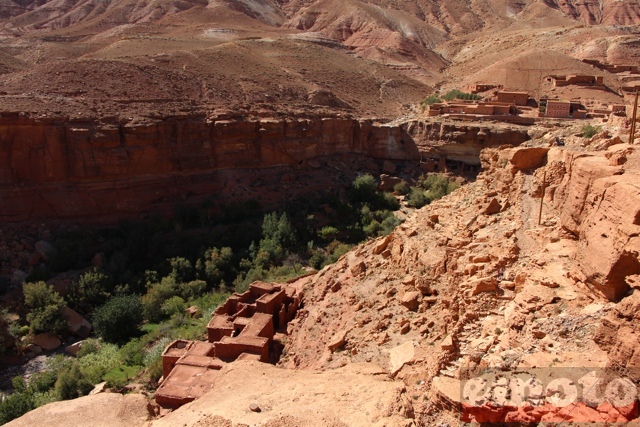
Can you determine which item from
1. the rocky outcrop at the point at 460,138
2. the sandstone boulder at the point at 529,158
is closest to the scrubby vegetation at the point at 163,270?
the rocky outcrop at the point at 460,138

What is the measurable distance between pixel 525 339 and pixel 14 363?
16.9 metres

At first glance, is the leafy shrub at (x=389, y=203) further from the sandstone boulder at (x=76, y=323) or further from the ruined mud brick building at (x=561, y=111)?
the sandstone boulder at (x=76, y=323)

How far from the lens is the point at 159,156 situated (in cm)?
2784

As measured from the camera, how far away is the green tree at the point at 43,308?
1902cm

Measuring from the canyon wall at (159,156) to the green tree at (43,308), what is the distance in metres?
6.36

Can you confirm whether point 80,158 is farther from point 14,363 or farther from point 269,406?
point 269,406

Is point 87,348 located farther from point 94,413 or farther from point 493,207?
point 493,207

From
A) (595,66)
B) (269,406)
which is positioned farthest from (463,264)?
(595,66)

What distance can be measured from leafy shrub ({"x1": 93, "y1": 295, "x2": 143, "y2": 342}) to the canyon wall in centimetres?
824

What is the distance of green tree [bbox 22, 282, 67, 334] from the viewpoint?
62.4ft

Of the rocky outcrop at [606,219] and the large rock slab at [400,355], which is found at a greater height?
the rocky outcrop at [606,219]

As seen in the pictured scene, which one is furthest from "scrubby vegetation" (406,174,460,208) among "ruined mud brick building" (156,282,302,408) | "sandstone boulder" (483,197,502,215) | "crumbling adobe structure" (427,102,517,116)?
"sandstone boulder" (483,197,502,215)

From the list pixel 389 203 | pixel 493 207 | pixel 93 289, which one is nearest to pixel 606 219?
pixel 493 207

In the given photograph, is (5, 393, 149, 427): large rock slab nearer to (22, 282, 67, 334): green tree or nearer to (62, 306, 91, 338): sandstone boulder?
(22, 282, 67, 334): green tree
